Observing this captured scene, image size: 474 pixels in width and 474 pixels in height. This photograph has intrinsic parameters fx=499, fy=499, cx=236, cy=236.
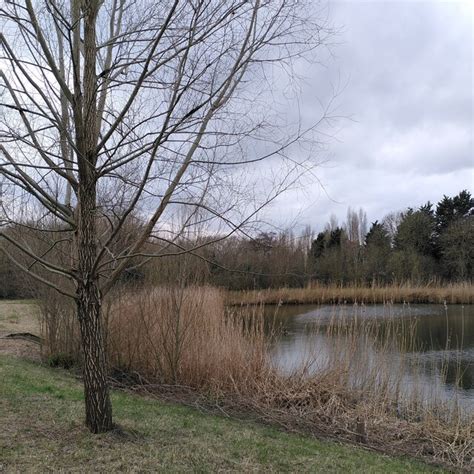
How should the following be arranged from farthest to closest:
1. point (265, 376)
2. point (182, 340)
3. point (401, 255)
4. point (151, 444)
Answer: point (401, 255) < point (182, 340) < point (265, 376) < point (151, 444)

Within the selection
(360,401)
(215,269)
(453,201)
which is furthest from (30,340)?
(453,201)

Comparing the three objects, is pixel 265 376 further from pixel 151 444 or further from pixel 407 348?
pixel 407 348

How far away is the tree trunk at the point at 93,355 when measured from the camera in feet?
13.5

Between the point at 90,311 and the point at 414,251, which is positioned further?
the point at 414,251

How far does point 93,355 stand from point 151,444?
0.95 metres

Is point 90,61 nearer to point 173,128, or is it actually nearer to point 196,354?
point 173,128

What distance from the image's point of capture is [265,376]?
804 centimetres

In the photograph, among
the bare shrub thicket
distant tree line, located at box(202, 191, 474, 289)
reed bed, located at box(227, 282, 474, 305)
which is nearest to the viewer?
the bare shrub thicket

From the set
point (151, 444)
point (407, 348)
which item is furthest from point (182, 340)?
point (407, 348)

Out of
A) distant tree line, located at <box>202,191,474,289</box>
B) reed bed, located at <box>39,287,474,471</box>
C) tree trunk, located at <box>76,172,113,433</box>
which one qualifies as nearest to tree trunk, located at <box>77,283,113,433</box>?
tree trunk, located at <box>76,172,113,433</box>

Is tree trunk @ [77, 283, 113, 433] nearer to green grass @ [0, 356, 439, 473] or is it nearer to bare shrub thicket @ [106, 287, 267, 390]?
green grass @ [0, 356, 439, 473]

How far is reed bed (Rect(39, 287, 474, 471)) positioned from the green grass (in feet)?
2.86

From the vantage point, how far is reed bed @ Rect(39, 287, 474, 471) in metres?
6.50

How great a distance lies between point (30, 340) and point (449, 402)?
31.7 ft
